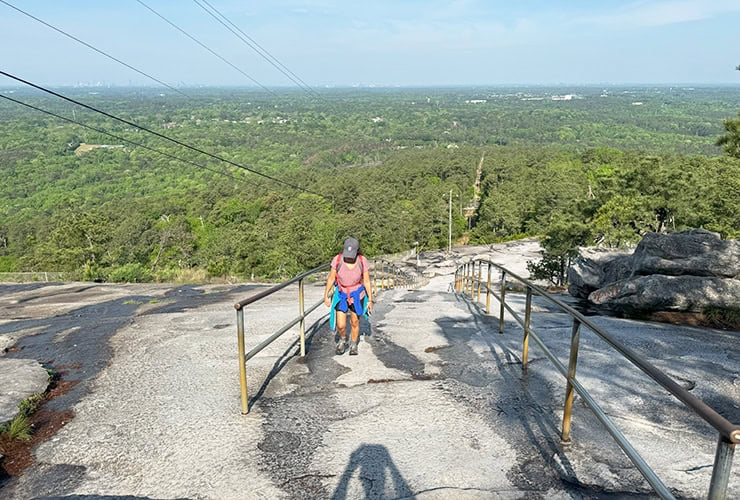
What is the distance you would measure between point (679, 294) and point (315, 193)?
66777mm

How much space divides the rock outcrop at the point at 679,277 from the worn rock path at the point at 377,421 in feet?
5.33

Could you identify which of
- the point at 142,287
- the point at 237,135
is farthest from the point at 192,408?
the point at 237,135

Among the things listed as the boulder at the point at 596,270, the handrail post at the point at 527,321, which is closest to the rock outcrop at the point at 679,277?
the boulder at the point at 596,270

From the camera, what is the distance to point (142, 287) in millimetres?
12562

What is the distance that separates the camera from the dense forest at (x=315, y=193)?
26641 mm

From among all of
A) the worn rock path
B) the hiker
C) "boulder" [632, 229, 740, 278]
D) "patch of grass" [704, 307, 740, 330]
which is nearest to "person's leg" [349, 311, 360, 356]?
the hiker

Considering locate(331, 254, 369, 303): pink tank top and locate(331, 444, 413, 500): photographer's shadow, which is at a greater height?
locate(331, 254, 369, 303): pink tank top

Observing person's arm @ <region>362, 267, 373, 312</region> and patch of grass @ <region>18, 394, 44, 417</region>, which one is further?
person's arm @ <region>362, 267, 373, 312</region>

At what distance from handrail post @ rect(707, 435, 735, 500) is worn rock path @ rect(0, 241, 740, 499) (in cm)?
134

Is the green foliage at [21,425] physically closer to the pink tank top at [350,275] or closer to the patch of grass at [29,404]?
the patch of grass at [29,404]

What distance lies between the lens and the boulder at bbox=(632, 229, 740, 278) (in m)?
8.56

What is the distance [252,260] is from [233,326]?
112 ft

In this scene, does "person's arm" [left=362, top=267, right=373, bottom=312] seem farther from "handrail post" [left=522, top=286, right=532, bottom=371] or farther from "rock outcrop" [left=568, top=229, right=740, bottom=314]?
"rock outcrop" [left=568, top=229, right=740, bottom=314]

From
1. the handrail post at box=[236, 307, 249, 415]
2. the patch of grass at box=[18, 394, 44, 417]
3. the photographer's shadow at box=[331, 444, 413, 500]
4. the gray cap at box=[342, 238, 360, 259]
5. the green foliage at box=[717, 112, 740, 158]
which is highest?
the green foliage at box=[717, 112, 740, 158]
